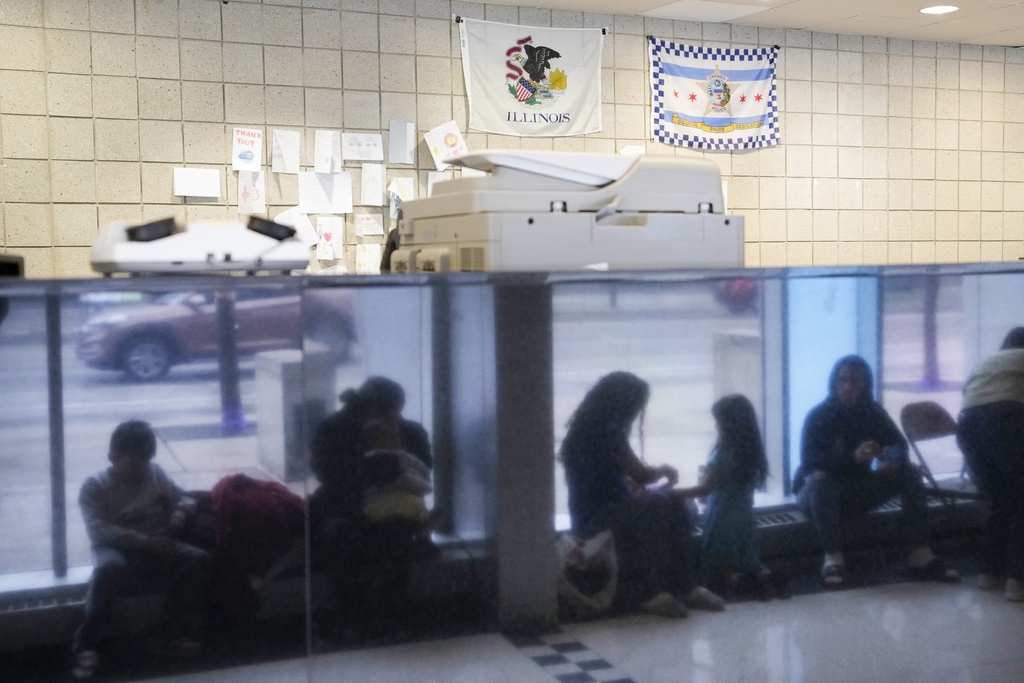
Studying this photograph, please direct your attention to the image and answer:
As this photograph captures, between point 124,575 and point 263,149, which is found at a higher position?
point 263,149

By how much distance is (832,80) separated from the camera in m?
5.08

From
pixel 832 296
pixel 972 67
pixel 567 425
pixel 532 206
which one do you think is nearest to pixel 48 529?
pixel 567 425

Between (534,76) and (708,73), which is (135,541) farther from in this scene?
(708,73)

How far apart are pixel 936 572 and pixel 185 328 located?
148 centimetres

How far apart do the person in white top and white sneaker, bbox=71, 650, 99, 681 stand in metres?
1.62

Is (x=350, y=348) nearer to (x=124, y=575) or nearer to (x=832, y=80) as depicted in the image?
(x=124, y=575)

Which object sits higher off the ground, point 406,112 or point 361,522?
point 406,112

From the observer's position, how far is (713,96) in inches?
190

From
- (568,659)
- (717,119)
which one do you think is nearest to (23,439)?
(568,659)

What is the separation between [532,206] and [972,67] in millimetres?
4516

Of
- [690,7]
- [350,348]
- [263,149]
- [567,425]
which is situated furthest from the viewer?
[690,7]

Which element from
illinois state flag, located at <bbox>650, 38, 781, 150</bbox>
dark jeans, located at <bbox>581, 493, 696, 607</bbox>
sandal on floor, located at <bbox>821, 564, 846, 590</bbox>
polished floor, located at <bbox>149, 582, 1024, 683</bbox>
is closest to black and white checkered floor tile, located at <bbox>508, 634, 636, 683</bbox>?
polished floor, located at <bbox>149, 582, 1024, 683</bbox>

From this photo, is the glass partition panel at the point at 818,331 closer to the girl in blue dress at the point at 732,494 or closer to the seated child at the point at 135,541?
the girl in blue dress at the point at 732,494

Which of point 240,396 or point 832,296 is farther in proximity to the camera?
point 832,296
